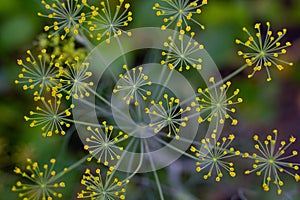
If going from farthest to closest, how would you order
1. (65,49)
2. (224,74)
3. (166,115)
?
1. (224,74)
2. (65,49)
3. (166,115)

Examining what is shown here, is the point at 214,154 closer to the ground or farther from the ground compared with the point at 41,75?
closer to the ground

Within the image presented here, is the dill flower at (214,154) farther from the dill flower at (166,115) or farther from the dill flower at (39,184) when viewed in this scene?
the dill flower at (39,184)

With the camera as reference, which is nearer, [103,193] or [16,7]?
[103,193]

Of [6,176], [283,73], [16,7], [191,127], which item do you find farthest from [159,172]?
[16,7]

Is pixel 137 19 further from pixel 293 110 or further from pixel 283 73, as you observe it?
pixel 293 110

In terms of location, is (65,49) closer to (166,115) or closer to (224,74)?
(166,115)

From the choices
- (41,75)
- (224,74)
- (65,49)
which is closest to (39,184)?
(41,75)

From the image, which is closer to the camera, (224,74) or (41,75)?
(41,75)

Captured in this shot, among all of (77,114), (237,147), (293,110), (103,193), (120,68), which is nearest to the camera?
(103,193)

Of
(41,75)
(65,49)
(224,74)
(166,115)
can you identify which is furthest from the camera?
(224,74)
